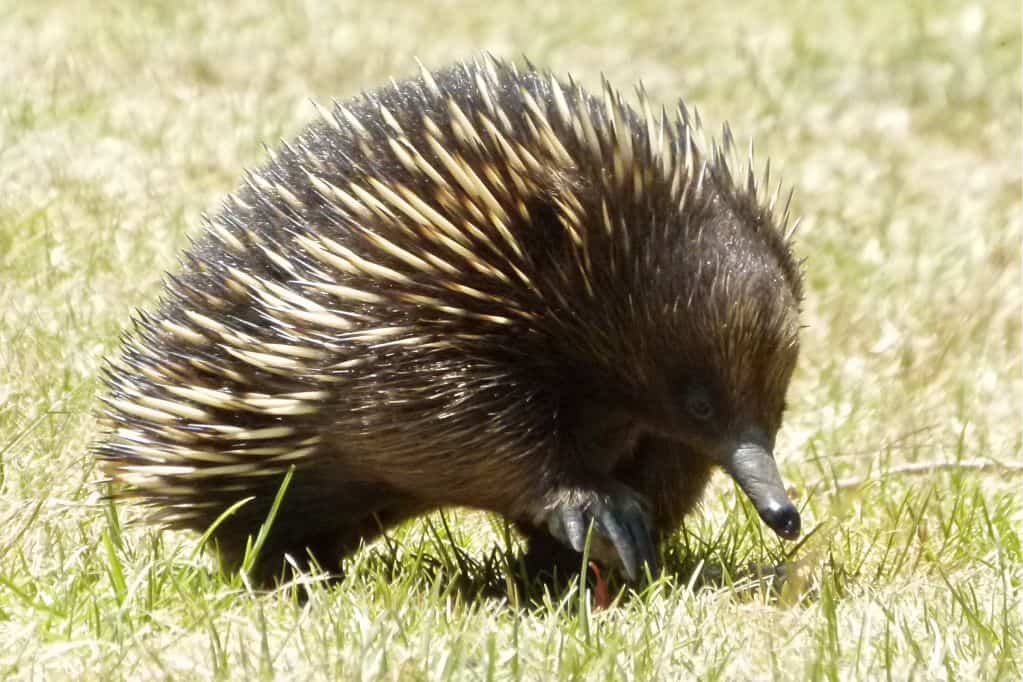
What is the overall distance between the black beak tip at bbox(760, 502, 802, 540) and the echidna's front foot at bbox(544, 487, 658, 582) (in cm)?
30

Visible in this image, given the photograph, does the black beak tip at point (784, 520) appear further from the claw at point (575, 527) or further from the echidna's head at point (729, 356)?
the claw at point (575, 527)

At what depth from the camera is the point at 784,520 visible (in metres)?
3.54

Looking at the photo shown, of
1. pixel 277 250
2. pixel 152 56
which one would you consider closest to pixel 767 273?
pixel 277 250

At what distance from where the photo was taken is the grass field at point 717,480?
3.27m

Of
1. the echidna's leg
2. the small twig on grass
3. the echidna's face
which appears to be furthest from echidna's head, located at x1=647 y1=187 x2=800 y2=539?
the small twig on grass

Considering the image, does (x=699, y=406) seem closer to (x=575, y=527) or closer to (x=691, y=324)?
(x=691, y=324)

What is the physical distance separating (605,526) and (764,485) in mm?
348

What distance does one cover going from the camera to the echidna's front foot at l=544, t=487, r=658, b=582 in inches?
145

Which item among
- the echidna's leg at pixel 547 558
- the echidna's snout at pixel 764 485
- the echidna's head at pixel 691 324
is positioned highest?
the echidna's head at pixel 691 324

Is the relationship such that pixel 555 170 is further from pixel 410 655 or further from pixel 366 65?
pixel 366 65

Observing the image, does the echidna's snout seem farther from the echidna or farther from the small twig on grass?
the small twig on grass

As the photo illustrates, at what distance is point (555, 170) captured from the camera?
3.74m

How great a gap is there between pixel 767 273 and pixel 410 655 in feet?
3.90

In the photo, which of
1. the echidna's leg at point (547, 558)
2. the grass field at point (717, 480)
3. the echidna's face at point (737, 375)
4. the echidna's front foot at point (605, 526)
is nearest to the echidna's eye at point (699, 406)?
the echidna's face at point (737, 375)
